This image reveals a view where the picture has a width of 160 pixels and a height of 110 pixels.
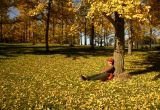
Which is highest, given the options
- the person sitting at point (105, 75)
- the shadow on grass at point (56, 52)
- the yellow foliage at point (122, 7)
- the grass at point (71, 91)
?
the yellow foliage at point (122, 7)

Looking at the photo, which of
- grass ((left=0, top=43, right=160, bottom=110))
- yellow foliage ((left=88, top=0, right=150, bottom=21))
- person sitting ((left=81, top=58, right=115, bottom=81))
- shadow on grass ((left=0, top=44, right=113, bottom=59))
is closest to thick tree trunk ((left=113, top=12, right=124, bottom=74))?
person sitting ((left=81, top=58, right=115, bottom=81))

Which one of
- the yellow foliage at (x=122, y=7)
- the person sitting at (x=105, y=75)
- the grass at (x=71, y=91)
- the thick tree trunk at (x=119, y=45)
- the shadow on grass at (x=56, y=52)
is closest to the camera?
the grass at (x=71, y=91)

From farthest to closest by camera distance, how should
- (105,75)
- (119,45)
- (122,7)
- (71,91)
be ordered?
(119,45), (105,75), (122,7), (71,91)

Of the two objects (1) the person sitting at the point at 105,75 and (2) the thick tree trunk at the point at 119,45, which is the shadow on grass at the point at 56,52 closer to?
(2) the thick tree trunk at the point at 119,45

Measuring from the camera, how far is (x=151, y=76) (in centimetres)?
2444

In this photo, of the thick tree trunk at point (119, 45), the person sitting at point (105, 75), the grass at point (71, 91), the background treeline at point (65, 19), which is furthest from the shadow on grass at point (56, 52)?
the person sitting at point (105, 75)

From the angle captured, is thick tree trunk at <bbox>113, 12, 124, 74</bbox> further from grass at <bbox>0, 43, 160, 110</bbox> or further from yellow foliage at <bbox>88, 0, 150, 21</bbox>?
yellow foliage at <bbox>88, 0, 150, 21</bbox>

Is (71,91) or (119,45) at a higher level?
(119,45)

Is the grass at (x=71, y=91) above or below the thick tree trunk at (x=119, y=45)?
below

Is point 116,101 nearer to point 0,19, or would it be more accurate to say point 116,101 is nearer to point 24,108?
point 24,108

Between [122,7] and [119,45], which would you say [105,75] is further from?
[122,7]

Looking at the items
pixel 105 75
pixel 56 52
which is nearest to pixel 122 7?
pixel 105 75

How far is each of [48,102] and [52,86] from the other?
506 cm

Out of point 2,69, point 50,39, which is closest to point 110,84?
point 2,69
